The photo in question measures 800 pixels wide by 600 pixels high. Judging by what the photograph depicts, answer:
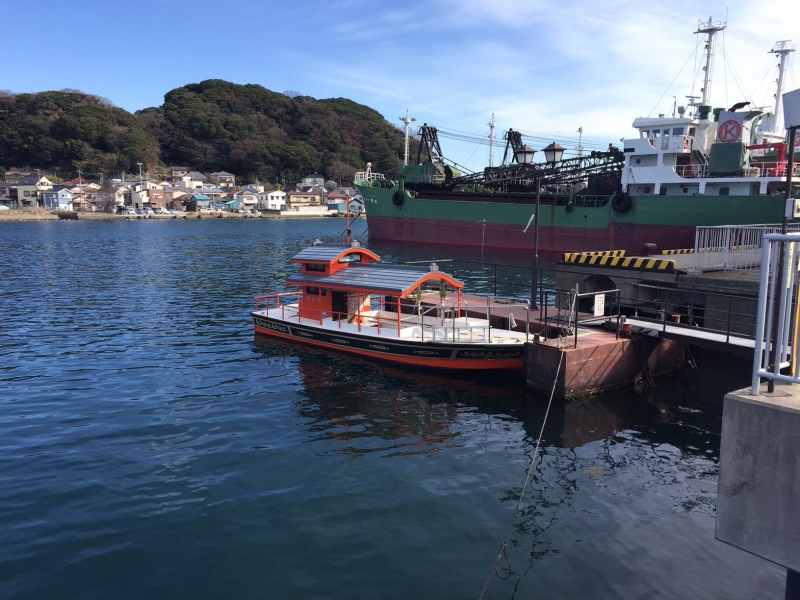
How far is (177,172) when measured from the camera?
172 metres

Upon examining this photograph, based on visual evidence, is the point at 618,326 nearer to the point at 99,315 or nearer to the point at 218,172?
the point at 99,315

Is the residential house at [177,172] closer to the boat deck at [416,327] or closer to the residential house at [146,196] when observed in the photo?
the residential house at [146,196]

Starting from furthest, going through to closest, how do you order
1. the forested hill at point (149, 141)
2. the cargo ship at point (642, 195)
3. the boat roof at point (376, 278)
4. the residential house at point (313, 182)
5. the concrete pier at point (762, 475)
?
the residential house at point (313, 182) < the forested hill at point (149, 141) < the cargo ship at point (642, 195) < the boat roof at point (376, 278) < the concrete pier at point (762, 475)

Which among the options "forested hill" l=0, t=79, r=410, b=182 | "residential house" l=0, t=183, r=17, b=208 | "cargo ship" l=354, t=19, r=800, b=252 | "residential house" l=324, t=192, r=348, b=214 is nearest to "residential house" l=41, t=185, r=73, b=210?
"residential house" l=0, t=183, r=17, b=208

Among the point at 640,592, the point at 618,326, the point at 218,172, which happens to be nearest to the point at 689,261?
the point at 618,326

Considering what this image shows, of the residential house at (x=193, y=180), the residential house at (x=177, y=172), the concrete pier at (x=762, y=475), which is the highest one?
the residential house at (x=177, y=172)

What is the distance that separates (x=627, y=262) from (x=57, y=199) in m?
151

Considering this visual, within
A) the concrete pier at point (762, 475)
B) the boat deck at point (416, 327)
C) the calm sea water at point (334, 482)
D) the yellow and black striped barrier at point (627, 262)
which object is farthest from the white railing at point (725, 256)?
the concrete pier at point (762, 475)

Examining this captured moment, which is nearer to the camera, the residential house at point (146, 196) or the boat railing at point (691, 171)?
the boat railing at point (691, 171)

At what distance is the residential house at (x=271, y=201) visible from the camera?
528 feet

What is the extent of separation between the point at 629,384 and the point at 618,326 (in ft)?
6.12

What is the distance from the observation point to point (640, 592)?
27.8ft

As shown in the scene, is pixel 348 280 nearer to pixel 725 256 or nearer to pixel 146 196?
pixel 725 256

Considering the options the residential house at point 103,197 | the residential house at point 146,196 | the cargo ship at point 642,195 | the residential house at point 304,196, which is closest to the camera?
the cargo ship at point 642,195
